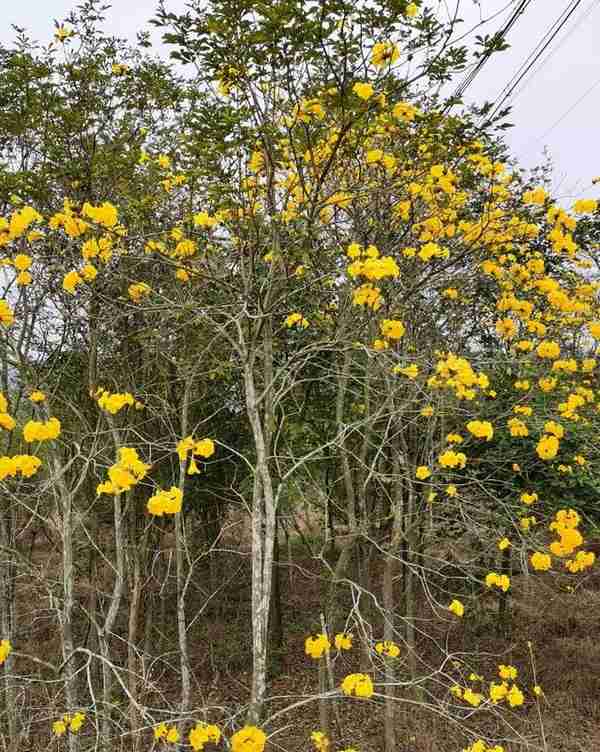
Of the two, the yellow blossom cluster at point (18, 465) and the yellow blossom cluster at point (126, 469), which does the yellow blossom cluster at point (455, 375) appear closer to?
the yellow blossom cluster at point (126, 469)

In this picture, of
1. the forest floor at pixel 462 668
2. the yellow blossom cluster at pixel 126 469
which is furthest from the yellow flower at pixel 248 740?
the forest floor at pixel 462 668

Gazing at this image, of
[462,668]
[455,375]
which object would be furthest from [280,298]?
[462,668]

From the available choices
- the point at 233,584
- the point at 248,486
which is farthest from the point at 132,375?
the point at 233,584

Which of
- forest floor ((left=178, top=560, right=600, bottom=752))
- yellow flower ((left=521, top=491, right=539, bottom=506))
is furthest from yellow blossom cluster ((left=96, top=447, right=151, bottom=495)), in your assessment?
forest floor ((left=178, top=560, right=600, bottom=752))

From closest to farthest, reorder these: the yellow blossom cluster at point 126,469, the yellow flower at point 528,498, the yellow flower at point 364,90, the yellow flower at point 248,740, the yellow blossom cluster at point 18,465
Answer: the yellow blossom cluster at point 126,469 → the yellow flower at point 248,740 → the yellow blossom cluster at point 18,465 → the yellow flower at point 364,90 → the yellow flower at point 528,498

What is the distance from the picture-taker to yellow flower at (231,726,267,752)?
189 cm

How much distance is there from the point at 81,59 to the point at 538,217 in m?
3.33

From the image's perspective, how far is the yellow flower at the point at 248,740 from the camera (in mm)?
1891

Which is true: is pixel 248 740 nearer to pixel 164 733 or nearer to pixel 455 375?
pixel 164 733

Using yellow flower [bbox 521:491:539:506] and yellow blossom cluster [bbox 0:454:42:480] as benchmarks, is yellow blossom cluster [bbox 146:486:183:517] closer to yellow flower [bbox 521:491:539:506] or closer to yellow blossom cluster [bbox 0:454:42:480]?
yellow blossom cluster [bbox 0:454:42:480]

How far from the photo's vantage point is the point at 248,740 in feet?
6.29

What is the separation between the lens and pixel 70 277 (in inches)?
101

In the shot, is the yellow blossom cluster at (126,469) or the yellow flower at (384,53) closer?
the yellow blossom cluster at (126,469)

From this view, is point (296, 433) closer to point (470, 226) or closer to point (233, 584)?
point (470, 226)
